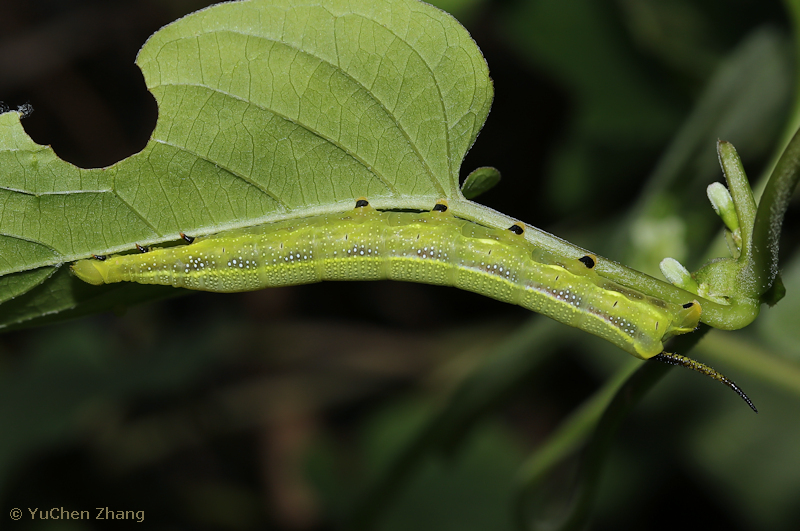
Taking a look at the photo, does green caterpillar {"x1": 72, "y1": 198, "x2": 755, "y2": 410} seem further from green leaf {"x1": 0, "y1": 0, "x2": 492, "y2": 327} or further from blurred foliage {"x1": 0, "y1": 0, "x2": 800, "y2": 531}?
blurred foliage {"x1": 0, "y1": 0, "x2": 800, "y2": 531}

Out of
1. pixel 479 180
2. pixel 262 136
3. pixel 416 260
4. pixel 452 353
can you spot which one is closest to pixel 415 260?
pixel 416 260

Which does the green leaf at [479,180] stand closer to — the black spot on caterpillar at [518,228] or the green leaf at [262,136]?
the green leaf at [262,136]

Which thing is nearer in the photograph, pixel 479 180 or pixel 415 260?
pixel 479 180

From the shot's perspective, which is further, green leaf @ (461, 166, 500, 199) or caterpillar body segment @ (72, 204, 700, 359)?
caterpillar body segment @ (72, 204, 700, 359)

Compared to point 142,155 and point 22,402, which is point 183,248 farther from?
point 22,402

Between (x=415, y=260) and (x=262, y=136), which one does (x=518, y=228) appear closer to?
(x=415, y=260)

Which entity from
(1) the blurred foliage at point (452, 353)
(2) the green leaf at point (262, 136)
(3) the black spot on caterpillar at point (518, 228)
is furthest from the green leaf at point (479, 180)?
(1) the blurred foliage at point (452, 353)

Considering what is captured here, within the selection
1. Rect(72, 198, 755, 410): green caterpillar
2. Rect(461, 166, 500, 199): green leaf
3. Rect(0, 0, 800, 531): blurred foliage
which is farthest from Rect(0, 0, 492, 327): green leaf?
Rect(0, 0, 800, 531): blurred foliage
